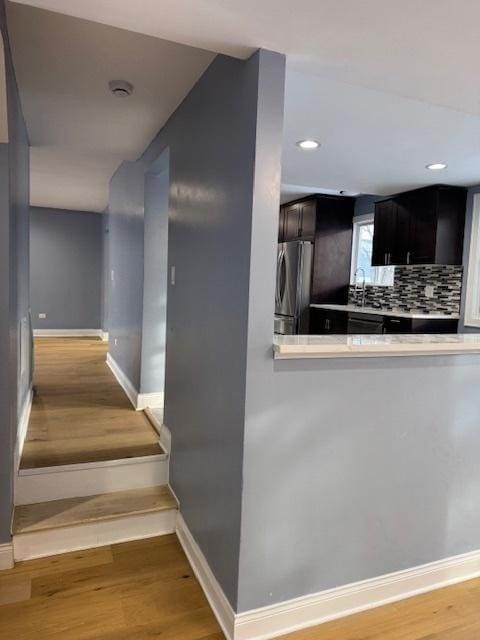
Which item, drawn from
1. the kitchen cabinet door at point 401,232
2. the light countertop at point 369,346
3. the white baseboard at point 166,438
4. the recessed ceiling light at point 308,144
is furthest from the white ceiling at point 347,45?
the white baseboard at point 166,438

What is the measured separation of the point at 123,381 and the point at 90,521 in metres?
2.01

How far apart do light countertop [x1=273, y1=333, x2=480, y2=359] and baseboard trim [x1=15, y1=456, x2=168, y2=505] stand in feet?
4.52

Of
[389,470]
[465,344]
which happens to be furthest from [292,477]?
[465,344]

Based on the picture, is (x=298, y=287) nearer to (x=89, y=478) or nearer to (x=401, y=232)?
(x=401, y=232)

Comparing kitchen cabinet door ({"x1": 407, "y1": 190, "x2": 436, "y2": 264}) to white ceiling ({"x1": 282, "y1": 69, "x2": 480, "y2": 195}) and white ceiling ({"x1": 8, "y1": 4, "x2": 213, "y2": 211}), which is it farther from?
white ceiling ({"x1": 8, "y1": 4, "x2": 213, "y2": 211})

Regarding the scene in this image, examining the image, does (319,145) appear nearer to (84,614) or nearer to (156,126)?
(156,126)

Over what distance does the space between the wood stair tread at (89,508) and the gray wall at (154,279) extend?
1.10 meters

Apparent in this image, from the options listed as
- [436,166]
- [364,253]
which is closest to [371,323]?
[364,253]

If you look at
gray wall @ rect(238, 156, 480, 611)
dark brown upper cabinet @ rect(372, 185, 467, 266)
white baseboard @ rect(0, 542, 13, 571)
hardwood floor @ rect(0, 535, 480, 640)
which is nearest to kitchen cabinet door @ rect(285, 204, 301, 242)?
dark brown upper cabinet @ rect(372, 185, 467, 266)

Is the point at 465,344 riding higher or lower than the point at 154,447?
higher

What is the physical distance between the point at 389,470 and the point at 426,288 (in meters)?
3.27

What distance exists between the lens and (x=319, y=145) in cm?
305

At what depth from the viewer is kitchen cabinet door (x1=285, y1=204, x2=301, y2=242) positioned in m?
5.83

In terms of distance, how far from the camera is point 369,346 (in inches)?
67.9
